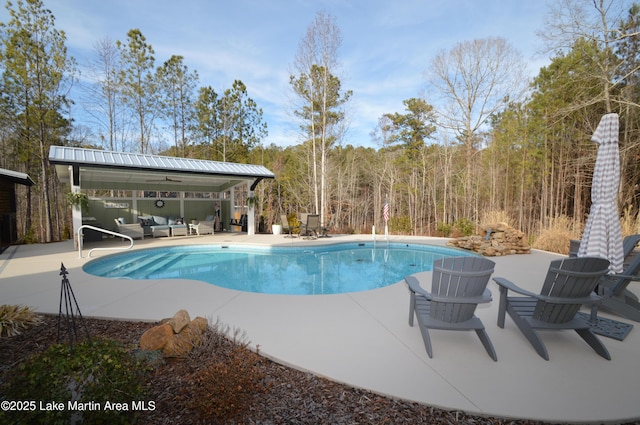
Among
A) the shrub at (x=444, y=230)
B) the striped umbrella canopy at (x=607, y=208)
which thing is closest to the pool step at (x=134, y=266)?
the striped umbrella canopy at (x=607, y=208)

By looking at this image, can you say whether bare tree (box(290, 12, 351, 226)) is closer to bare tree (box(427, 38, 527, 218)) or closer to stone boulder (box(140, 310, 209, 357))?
bare tree (box(427, 38, 527, 218))

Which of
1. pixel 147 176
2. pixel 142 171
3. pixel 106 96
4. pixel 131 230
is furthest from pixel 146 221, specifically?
pixel 106 96

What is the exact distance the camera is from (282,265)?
7527 mm

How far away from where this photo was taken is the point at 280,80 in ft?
44.5

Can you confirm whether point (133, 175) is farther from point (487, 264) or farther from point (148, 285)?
point (487, 264)

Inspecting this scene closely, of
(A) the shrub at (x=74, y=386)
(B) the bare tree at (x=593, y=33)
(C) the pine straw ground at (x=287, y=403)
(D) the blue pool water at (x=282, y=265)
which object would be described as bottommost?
(D) the blue pool water at (x=282, y=265)

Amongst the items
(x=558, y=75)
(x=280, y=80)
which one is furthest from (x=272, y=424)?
(x=280, y=80)

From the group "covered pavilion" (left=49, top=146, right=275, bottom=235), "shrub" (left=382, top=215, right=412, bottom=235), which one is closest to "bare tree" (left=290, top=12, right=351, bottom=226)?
"shrub" (left=382, top=215, right=412, bottom=235)

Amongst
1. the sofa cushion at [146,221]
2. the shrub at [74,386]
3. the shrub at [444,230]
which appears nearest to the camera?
the shrub at [74,386]

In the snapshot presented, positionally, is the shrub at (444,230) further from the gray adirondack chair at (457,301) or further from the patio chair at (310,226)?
the gray adirondack chair at (457,301)

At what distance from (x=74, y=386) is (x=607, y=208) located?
521cm

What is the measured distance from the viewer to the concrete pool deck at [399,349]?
6.36ft

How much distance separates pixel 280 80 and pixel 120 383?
1393cm

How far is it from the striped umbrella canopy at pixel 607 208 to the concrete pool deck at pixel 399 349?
0.76 meters
